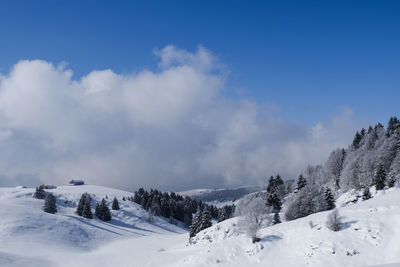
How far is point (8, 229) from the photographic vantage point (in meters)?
62.6

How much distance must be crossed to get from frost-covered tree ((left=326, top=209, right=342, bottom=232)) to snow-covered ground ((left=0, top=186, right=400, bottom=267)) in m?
0.64

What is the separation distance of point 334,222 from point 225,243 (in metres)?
13.8

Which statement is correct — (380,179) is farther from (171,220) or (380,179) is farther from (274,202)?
(171,220)

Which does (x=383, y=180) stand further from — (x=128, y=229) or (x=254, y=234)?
(x=128, y=229)

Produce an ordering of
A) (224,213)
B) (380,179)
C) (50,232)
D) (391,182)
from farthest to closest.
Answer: (224,213) → (50,232) → (380,179) → (391,182)

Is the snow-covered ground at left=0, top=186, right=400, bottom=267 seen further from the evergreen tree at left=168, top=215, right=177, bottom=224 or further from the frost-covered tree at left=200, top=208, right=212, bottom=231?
the evergreen tree at left=168, top=215, right=177, bottom=224

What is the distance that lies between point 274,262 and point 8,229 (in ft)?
202

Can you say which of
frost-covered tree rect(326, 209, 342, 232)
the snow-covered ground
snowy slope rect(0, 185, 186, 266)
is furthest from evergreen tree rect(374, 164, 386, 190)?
snowy slope rect(0, 185, 186, 266)

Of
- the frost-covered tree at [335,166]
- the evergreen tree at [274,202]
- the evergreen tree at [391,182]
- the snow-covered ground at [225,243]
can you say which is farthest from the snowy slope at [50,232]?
the evergreen tree at [391,182]

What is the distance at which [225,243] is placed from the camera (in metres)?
36.5

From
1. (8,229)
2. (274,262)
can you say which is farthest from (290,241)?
(8,229)

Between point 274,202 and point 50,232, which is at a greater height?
point 274,202

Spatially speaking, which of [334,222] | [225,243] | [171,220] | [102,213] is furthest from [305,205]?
[171,220]

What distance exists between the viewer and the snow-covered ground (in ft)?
94.6
